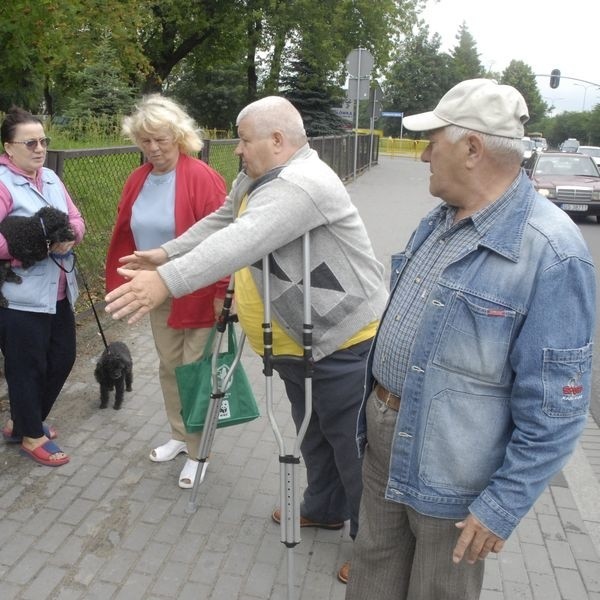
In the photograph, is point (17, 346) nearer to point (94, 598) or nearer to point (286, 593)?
point (94, 598)

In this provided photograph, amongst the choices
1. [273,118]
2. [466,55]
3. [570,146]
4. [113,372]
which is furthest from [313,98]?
[466,55]

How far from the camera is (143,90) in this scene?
26438 mm

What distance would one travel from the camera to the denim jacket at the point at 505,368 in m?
1.73

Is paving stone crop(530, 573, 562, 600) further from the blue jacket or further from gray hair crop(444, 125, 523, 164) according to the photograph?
the blue jacket

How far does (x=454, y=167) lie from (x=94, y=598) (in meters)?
2.36

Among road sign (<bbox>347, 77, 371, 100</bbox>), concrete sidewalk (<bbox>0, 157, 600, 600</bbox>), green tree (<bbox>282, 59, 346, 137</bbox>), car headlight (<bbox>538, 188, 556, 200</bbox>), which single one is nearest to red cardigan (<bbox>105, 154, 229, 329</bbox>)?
concrete sidewalk (<bbox>0, 157, 600, 600</bbox>)

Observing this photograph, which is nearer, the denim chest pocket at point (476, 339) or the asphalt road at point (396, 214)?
the denim chest pocket at point (476, 339)

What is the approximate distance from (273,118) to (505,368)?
131 cm

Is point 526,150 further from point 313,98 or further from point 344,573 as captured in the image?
point 313,98

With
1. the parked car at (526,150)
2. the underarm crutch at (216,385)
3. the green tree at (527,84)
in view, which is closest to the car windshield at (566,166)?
the parked car at (526,150)

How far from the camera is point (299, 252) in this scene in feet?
8.53

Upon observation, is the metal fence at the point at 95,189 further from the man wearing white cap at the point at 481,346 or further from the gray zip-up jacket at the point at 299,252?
the man wearing white cap at the point at 481,346

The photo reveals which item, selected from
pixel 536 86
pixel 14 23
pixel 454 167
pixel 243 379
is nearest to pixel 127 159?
pixel 14 23

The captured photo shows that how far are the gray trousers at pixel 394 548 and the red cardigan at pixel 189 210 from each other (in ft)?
4.98
